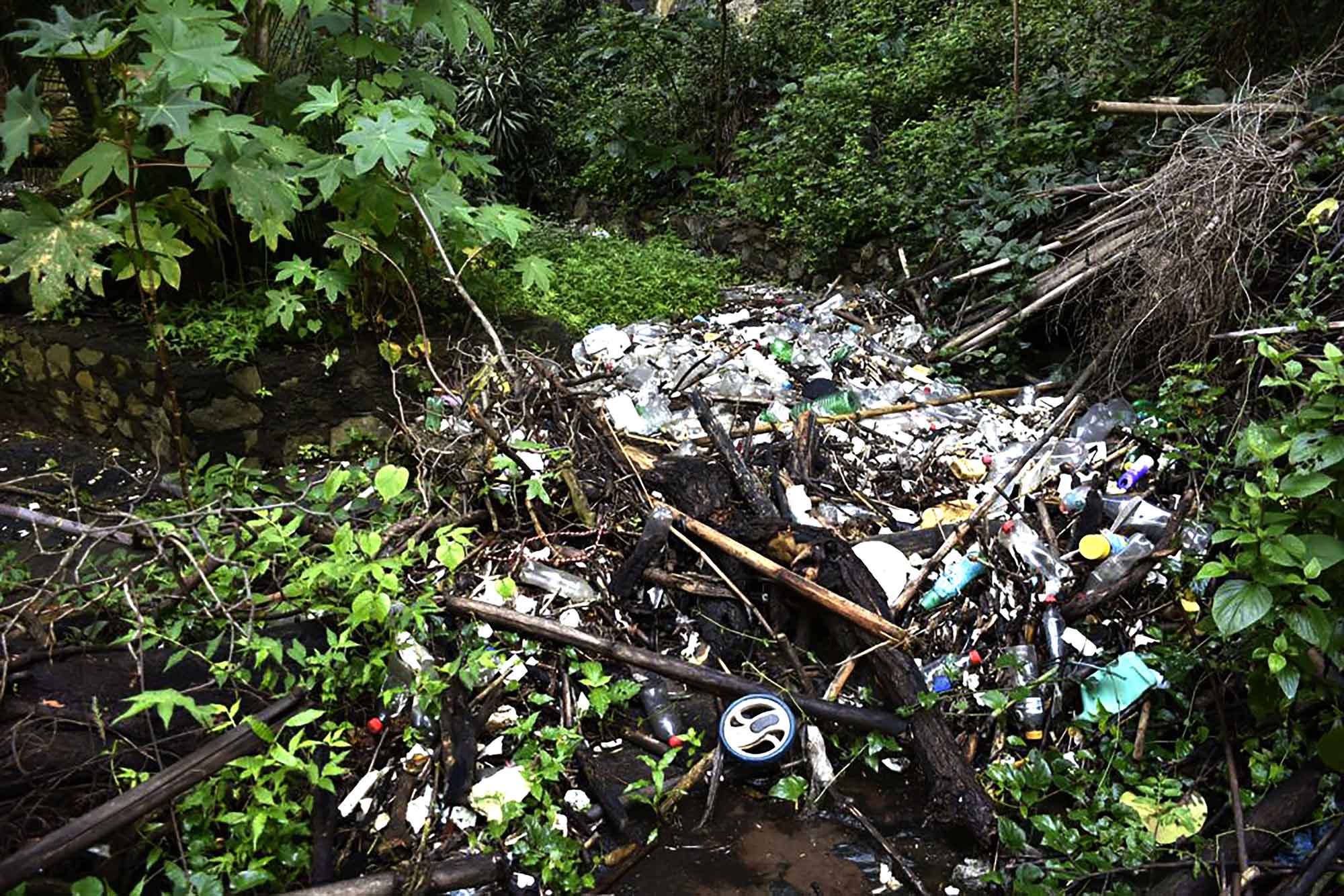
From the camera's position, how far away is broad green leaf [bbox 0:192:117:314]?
8.13 feet

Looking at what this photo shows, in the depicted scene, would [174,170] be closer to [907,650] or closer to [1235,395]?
[907,650]

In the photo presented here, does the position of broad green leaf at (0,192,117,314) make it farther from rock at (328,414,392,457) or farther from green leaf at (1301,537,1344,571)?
green leaf at (1301,537,1344,571)

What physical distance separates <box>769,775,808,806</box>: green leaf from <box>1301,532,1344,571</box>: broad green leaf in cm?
131

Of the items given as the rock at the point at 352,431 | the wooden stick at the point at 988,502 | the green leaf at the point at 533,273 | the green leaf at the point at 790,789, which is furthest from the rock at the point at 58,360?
the wooden stick at the point at 988,502

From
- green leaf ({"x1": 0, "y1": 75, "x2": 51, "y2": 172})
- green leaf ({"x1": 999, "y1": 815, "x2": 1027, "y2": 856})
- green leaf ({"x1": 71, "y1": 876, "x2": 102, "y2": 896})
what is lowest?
green leaf ({"x1": 999, "y1": 815, "x2": 1027, "y2": 856})

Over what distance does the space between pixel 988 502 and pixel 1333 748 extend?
1.25 metres

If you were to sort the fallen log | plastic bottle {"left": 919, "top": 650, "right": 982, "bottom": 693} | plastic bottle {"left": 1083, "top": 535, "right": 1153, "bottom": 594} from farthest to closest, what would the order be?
1. plastic bottle {"left": 1083, "top": 535, "right": 1153, "bottom": 594}
2. plastic bottle {"left": 919, "top": 650, "right": 982, "bottom": 693}
3. the fallen log

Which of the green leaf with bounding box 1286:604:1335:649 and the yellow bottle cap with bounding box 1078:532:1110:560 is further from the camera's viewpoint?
the yellow bottle cap with bounding box 1078:532:1110:560

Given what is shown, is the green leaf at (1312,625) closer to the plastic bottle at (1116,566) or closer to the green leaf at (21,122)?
the plastic bottle at (1116,566)

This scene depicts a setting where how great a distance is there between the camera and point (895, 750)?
2297 millimetres

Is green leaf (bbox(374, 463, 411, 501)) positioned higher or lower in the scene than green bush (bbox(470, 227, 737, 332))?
higher

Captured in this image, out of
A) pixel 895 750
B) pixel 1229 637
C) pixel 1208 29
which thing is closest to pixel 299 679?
pixel 895 750

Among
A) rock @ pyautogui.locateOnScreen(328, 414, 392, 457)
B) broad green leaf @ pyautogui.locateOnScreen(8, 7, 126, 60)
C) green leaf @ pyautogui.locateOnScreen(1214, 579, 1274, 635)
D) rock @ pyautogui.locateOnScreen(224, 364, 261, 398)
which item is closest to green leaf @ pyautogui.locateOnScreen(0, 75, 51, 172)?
broad green leaf @ pyautogui.locateOnScreen(8, 7, 126, 60)

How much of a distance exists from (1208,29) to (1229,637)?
4109 mm
